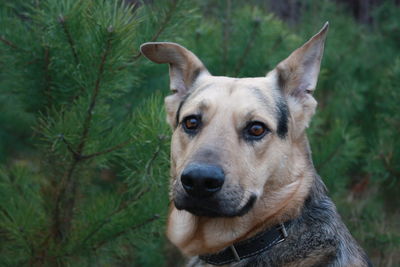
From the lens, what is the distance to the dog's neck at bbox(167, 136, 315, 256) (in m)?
3.26

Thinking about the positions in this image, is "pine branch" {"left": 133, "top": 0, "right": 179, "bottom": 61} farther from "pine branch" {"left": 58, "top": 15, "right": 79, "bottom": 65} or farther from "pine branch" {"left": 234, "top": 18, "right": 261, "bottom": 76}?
"pine branch" {"left": 234, "top": 18, "right": 261, "bottom": 76}

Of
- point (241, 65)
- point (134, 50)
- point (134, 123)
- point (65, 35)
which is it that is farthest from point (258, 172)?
point (241, 65)

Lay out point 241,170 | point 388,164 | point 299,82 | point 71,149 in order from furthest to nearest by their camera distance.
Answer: point 388,164, point 299,82, point 71,149, point 241,170

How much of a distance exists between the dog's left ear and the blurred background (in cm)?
96

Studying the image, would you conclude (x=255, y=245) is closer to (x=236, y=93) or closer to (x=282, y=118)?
(x=282, y=118)

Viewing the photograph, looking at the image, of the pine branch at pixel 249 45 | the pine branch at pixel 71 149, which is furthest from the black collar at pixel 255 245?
the pine branch at pixel 249 45

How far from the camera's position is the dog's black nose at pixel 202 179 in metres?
2.87

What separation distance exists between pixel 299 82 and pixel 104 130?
1.58m

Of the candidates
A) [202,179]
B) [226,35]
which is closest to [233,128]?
[202,179]

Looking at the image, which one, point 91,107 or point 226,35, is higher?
point 91,107

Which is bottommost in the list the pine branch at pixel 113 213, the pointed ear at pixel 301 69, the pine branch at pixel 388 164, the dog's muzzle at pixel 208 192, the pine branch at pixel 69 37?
the pine branch at pixel 388 164

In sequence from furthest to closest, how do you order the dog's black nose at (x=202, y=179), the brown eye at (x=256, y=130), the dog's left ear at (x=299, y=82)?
1. the dog's left ear at (x=299, y=82)
2. the brown eye at (x=256, y=130)
3. the dog's black nose at (x=202, y=179)

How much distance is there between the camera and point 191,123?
3514 millimetres

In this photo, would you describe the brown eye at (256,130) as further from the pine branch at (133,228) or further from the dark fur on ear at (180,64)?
the pine branch at (133,228)
